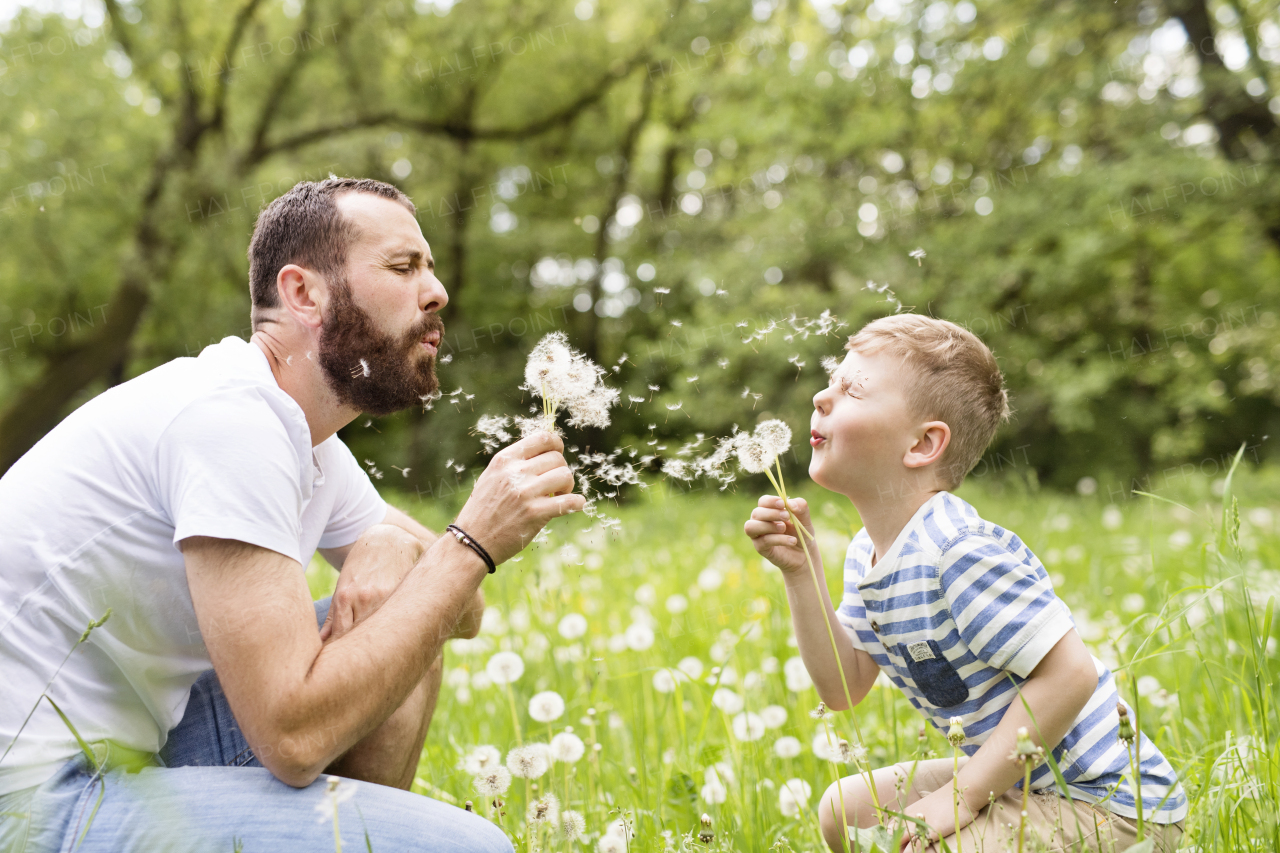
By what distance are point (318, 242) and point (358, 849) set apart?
119cm

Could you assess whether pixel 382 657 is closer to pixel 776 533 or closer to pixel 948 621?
pixel 776 533

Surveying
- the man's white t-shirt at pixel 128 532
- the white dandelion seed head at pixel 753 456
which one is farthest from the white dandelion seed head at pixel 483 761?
the white dandelion seed head at pixel 753 456

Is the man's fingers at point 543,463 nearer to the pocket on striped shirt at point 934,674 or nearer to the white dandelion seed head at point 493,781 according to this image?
the white dandelion seed head at point 493,781

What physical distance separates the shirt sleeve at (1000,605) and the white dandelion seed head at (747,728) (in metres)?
0.82

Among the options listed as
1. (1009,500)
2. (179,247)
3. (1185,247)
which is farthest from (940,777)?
(179,247)

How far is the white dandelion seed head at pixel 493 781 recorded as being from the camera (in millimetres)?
1720

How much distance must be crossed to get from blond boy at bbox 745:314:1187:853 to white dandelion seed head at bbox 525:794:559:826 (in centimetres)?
52

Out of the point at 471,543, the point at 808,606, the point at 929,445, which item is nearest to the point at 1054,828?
the point at 808,606

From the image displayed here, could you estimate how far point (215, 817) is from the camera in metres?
1.46

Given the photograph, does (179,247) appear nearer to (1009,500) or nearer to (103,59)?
(103,59)

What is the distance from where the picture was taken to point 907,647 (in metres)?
1.60

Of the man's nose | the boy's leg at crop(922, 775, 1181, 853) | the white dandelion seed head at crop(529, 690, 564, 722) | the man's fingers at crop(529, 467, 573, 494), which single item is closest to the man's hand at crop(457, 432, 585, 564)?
the man's fingers at crop(529, 467, 573, 494)

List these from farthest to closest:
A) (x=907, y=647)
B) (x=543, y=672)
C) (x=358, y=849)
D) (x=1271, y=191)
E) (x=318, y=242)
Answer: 1. (x=1271, y=191)
2. (x=543, y=672)
3. (x=318, y=242)
4. (x=907, y=647)
5. (x=358, y=849)

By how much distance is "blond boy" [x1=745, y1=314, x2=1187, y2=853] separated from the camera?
1.45 meters
